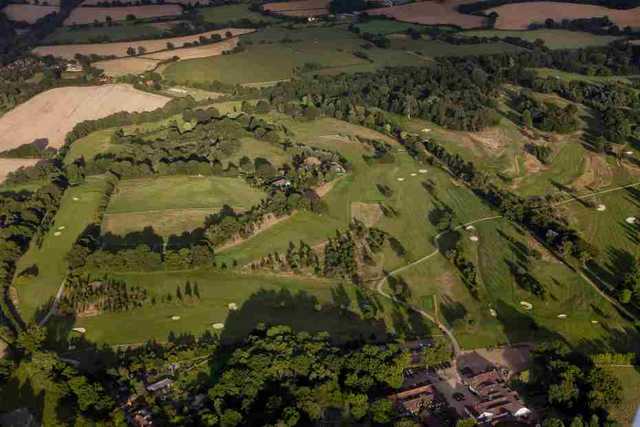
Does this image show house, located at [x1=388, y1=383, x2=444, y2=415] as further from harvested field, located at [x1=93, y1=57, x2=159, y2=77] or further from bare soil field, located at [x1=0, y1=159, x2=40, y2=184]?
harvested field, located at [x1=93, y1=57, x2=159, y2=77]

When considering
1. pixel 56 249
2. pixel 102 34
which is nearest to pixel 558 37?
pixel 102 34

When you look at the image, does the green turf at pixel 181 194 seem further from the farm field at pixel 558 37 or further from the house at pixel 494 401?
the farm field at pixel 558 37

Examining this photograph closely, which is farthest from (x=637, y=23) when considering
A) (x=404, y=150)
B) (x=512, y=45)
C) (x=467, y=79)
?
(x=404, y=150)

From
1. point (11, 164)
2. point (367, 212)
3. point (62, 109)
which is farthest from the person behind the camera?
point (62, 109)

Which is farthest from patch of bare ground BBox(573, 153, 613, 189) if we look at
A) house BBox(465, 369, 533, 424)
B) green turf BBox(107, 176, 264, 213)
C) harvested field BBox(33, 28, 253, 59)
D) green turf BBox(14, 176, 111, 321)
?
harvested field BBox(33, 28, 253, 59)

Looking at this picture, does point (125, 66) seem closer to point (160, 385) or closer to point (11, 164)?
point (11, 164)

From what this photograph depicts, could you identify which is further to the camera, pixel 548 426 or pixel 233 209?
pixel 233 209

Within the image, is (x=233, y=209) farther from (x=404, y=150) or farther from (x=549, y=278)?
(x=549, y=278)
